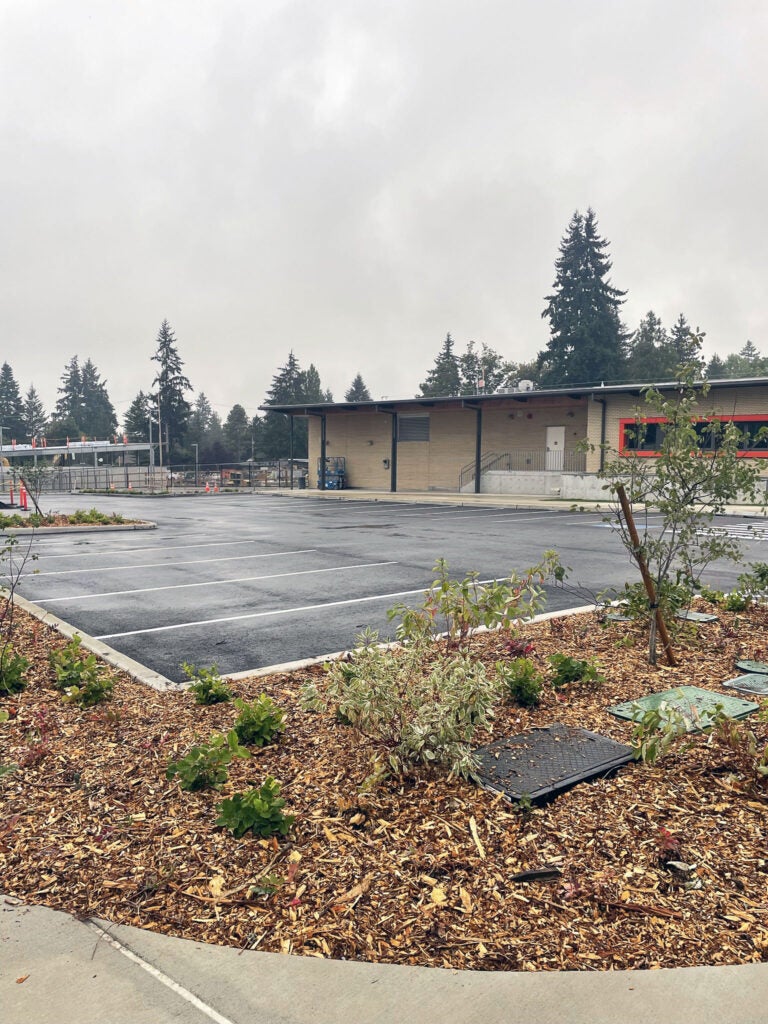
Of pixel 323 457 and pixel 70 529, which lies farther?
pixel 323 457

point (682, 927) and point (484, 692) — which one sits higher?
point (484, 692)

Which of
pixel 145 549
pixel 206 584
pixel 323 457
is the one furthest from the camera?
pixel 323 457

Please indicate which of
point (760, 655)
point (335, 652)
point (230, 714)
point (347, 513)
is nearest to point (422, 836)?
point (230, 714)

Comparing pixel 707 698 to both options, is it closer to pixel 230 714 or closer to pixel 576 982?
pixel 576 982

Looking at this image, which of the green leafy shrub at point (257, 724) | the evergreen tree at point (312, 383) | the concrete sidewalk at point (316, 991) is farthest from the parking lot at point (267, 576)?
the evergreen tree at point (312, 383)

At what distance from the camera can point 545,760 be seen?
12.6ft

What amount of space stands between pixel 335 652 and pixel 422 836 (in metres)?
3.26

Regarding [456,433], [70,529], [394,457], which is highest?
[456,433]

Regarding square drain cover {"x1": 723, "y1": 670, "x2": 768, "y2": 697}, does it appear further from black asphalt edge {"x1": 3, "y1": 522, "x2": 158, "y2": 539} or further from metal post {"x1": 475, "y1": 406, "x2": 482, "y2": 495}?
metal post {"x1": 475, "y1": 406, "x2": 482, "y2": 495}

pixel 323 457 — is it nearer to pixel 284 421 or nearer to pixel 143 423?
pixel 284 421

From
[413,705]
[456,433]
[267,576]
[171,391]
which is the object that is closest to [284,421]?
[171,391]

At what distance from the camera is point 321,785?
3607 mm

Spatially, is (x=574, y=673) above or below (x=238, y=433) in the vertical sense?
below

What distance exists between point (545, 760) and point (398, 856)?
1.16 m
